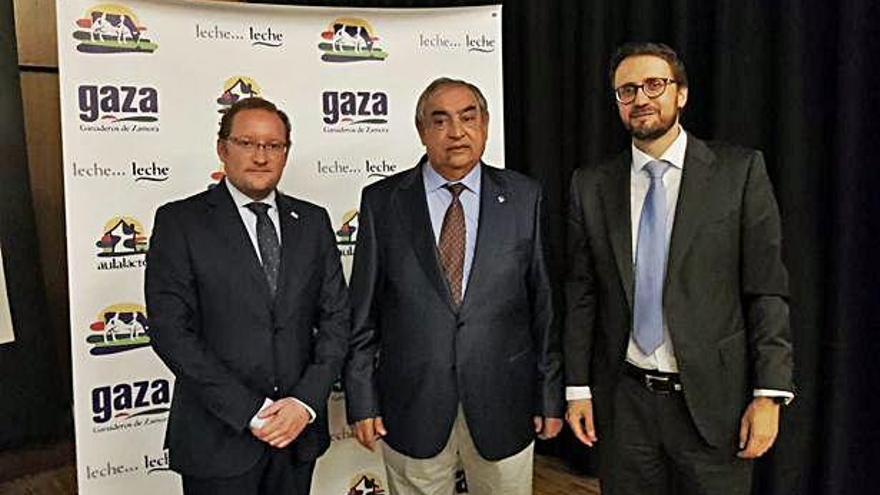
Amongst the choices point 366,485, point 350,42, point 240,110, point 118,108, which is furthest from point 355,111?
point 366,485

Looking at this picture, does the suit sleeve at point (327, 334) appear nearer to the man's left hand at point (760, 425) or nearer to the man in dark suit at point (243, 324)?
Answer: the man in dark suit at point (243, 324)

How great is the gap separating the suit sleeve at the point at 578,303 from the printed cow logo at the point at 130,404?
1.50 metres

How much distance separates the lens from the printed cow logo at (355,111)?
295cm

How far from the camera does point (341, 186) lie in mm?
2967

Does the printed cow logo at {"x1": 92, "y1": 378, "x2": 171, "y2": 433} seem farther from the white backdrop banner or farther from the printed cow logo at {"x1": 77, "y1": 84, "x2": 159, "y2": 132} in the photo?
the printed cow logo at {"x1": 77, "y1": 84, "x2": 159, "y2": 132}

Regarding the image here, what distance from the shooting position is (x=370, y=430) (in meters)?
2.15

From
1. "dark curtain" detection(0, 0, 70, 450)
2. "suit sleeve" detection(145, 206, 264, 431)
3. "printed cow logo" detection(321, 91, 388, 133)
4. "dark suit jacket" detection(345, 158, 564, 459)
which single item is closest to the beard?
"dark suit jacket" detection(345, 158, 564, 459)

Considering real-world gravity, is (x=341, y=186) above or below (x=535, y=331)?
above

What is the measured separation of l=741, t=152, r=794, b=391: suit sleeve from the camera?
1.88m

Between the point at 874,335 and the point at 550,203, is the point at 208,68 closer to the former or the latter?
the point at 550,203

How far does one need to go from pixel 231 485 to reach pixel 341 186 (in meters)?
1.26

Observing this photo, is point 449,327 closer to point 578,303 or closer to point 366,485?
point 578,303

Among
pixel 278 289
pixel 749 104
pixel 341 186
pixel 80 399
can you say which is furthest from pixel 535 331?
pixel 80 399

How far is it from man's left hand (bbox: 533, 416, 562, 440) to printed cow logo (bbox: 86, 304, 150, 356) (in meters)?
1.37
